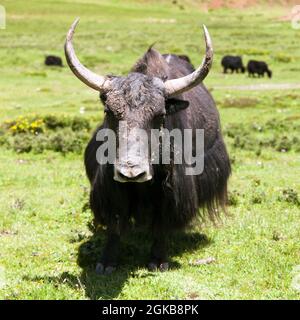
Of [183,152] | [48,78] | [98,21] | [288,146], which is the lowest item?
[98,21]

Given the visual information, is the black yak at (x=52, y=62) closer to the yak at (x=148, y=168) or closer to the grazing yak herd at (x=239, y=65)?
the grazing yak herd at (x=239, y=65)

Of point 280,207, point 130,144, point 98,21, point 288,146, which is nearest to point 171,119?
point 130,144

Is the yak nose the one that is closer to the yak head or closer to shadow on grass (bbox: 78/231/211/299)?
the yak head

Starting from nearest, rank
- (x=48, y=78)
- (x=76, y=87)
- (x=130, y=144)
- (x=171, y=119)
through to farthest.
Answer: (x=130, y=144) → (x=171, y=119) → (x=76, y=87) → (x=48, y=78)

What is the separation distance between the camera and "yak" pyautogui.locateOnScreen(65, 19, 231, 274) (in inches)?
164

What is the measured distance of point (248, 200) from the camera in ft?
24.0

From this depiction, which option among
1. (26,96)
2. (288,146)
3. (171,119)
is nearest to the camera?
(171,119)

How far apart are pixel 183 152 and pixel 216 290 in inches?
53.8

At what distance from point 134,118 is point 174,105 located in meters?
0.65

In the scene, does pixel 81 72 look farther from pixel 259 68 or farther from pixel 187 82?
pixel 259 68

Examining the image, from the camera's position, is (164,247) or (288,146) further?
(288,146)

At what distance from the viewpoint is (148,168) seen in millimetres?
3928

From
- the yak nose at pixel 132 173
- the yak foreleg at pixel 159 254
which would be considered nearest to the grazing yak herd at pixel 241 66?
the yak foreleg at pixel 159 254

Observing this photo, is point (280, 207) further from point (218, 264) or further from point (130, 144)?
point (130, 144)
